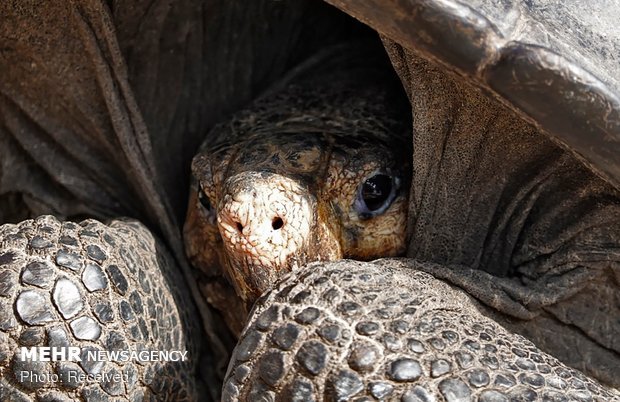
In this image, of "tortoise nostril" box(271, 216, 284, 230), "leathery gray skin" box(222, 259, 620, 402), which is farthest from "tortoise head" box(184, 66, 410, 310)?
"leathery gray skin" box(222, 259, 620, 402)

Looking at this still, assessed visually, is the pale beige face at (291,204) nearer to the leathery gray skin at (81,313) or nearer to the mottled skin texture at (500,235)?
the mottled skin texture at (500,235)

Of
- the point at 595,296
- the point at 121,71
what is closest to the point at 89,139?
the point at 121,71

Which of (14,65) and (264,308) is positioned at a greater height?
(14,65)

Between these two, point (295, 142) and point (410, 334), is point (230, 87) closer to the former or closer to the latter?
point (295, 142)

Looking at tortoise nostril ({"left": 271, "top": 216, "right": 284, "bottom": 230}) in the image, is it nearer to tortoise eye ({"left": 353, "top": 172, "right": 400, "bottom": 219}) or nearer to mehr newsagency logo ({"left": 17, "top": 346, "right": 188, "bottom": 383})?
tortoise eye ({"left": 353, "top": 172, "right": 400, "bottom": 219})

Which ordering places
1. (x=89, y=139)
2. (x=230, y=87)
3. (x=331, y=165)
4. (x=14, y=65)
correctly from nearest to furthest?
(x=331, y=165)
(x=14, y=65)
(x=89, y=139)
(x=230, y=87)

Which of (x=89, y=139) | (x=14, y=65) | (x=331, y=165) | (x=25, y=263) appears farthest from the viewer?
(x=89, y=139)

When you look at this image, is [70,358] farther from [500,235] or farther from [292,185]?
[500,235]
